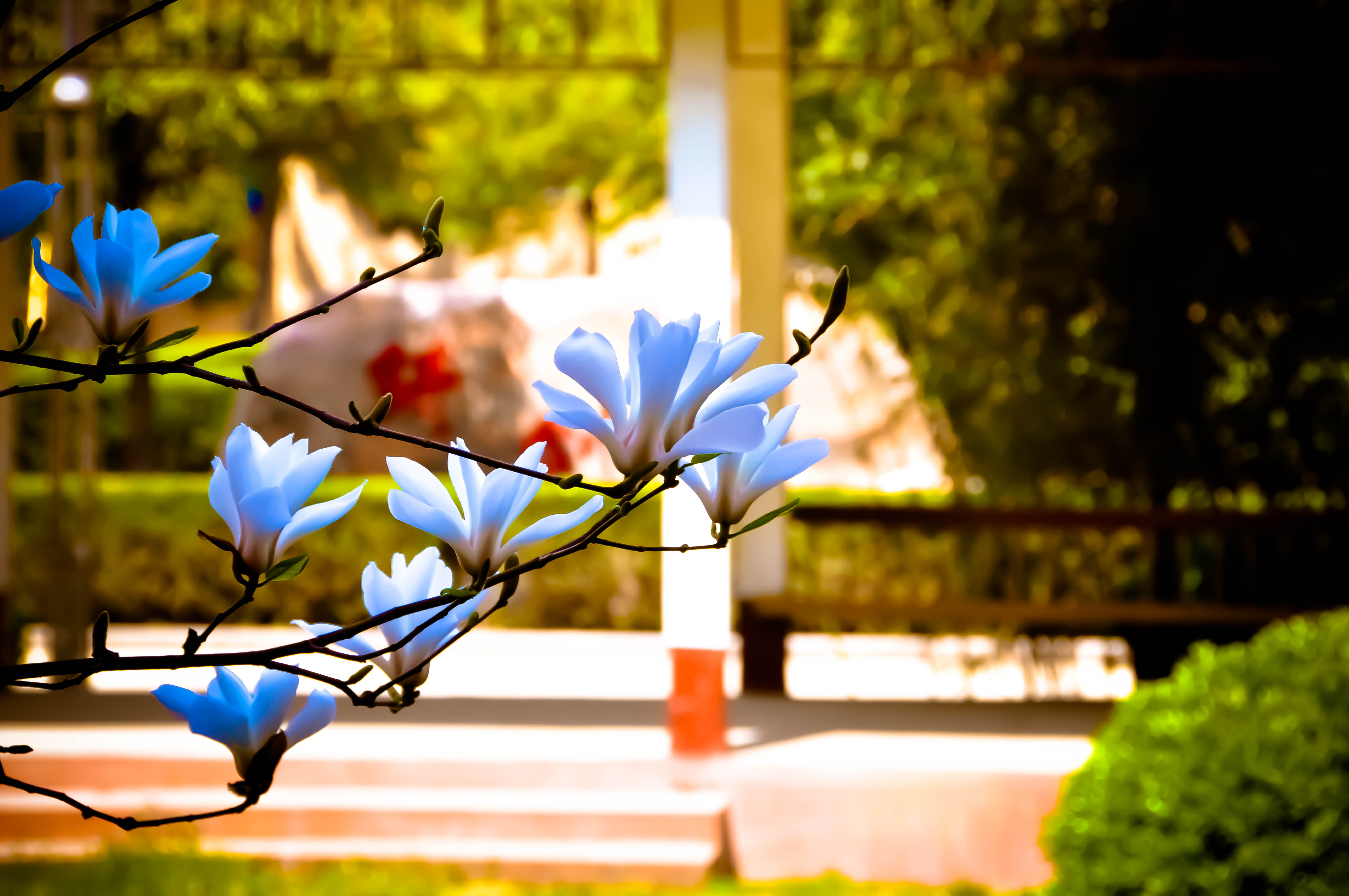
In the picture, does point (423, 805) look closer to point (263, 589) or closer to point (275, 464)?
point (275, 464)

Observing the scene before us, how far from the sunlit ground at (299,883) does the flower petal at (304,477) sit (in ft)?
12.9

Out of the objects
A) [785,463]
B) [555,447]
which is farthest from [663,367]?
[555,447]

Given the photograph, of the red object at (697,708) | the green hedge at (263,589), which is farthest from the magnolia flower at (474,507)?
the green hedge at (263,589)

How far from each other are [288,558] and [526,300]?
11.3 meters

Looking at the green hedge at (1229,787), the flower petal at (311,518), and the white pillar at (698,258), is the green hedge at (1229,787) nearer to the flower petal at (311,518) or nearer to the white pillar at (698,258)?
the white pillar at (698,258)

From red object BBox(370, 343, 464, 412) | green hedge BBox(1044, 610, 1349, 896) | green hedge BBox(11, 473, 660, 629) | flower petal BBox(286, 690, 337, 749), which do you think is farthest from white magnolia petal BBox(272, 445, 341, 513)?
red object BBox(370, 343, 464, 412)

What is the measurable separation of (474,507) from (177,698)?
0.17 m

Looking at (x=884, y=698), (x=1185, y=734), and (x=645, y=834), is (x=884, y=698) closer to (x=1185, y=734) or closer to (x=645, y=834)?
(x=645, y=834)

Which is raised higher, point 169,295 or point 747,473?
point 169,295

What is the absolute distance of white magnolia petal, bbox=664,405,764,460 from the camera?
0.61m

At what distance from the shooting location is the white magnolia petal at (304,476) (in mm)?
694

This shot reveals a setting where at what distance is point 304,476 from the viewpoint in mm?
697

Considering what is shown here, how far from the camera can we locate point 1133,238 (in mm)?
6664

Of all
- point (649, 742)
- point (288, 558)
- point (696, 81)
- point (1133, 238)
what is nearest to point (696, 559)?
point (649, 742)
